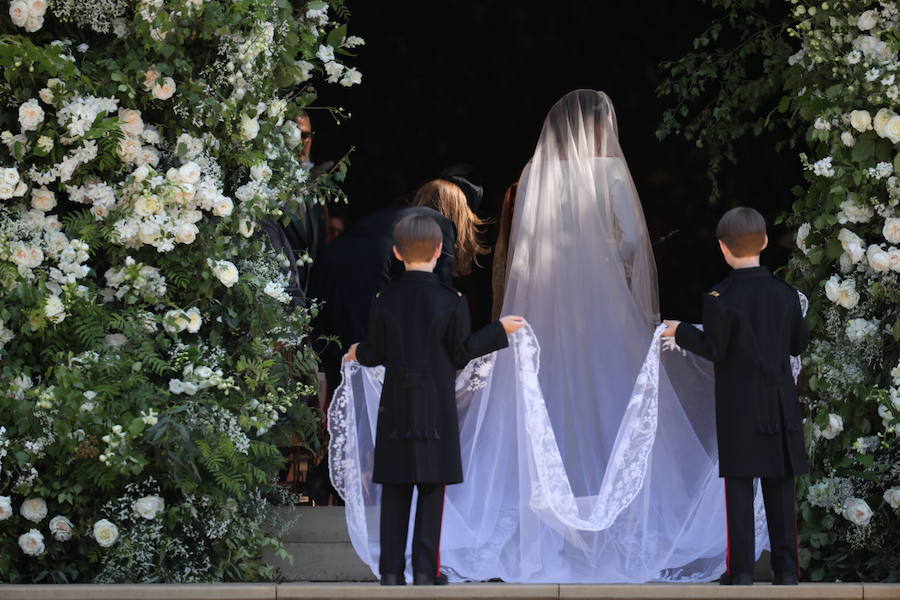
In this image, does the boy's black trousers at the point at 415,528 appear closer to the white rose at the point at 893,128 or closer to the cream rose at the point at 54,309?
the cream rose at the point at 54,309

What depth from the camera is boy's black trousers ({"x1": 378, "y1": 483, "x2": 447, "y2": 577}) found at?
4703 mm

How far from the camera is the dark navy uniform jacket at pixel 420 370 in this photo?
4703mm

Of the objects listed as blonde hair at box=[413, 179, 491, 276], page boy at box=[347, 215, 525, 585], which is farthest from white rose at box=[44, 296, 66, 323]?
blonde hair at box=[413, 179, 491, 276]

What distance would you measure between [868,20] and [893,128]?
1.56 ft

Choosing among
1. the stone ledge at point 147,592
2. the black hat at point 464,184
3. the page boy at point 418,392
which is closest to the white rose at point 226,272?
the page boy at point 418,392

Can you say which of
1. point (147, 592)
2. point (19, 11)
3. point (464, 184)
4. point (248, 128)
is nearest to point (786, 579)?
point (147, 592)

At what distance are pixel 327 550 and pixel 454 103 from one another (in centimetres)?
414

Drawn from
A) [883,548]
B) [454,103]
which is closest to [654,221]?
[454,103]

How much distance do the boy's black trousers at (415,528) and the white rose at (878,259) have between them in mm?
1918

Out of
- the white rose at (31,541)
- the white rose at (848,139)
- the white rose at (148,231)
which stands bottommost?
the white rose at (31,541)

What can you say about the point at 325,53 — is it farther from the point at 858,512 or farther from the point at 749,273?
the point at 858,512

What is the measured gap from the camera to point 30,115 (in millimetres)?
5156

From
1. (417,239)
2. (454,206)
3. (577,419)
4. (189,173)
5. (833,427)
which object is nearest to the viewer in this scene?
(417,239)

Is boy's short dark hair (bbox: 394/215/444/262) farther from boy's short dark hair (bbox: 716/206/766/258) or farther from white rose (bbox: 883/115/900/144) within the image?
white rose (bbox: 883/115/900/144)
